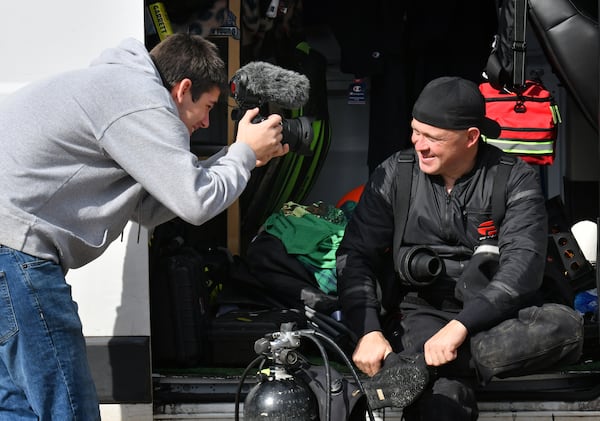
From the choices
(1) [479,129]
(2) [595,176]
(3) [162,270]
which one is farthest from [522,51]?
(3) [162,270]

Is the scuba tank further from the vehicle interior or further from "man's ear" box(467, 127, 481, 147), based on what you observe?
"man's ear" box(467, 127, 481, 147)

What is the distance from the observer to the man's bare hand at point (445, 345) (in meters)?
3.39

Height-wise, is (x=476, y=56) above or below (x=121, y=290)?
above

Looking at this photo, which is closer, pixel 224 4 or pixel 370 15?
pixel 224 4

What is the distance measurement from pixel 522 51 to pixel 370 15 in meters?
1.41

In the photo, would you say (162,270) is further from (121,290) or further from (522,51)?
(522,51)

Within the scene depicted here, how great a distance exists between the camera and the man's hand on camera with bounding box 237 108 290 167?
9.98 ft

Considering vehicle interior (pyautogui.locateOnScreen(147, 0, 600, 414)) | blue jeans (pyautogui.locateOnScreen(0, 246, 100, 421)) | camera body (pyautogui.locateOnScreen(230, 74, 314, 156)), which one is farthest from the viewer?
vehicle interior (pyautogui.locateOnScreen(147, 0, 600, 414))

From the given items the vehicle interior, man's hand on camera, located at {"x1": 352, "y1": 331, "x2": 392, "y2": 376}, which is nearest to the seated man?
man's hand on camera, located at {"x1": 352, "y1": 331, "x2": 392, "y2": 376}

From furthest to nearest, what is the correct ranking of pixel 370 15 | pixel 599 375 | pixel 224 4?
pixel 370 15 → pixel 224 4 → pixel 599 375

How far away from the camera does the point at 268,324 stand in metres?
4.16

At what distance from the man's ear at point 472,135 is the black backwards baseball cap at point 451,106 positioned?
0.05ft

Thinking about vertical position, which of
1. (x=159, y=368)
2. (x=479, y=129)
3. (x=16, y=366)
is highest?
(x=479, y=129)

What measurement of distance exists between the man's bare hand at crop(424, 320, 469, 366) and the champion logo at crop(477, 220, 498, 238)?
0.43m
